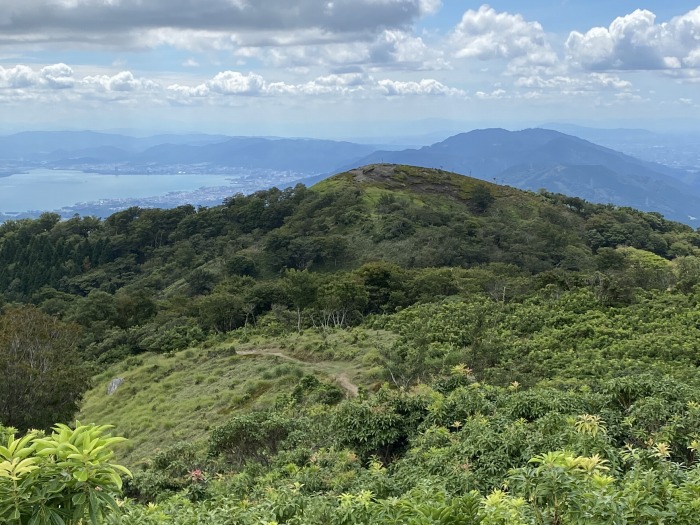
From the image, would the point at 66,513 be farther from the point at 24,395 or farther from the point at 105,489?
the point at 24,395

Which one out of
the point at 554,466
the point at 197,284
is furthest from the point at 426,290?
the point at 554,466

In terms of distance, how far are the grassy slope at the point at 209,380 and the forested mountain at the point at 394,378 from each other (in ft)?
0.48

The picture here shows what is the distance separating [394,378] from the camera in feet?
60.1

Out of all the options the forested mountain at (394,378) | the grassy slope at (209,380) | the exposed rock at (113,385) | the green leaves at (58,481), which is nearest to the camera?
the green leaves at (58,481)

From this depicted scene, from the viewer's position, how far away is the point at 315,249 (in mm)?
58625

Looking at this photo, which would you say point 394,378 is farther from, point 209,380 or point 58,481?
point 58,481

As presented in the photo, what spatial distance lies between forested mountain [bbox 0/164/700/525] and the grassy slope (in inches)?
5.7

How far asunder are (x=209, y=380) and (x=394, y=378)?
12092 millimetres

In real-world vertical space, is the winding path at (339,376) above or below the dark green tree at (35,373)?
below

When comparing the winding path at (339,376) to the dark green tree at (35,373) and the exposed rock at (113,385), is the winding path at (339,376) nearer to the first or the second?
the exposed rock at (113,385)

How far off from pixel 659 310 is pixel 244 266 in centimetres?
4228

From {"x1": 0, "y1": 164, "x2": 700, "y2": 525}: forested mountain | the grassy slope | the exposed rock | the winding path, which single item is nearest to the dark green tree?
{"x1": 0, "y1": 164, "x2": 700, "y2": 525}: forested mountain

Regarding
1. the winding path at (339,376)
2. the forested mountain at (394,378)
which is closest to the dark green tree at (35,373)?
the forested mountain at (394,378)

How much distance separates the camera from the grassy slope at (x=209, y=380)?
21641 mm
